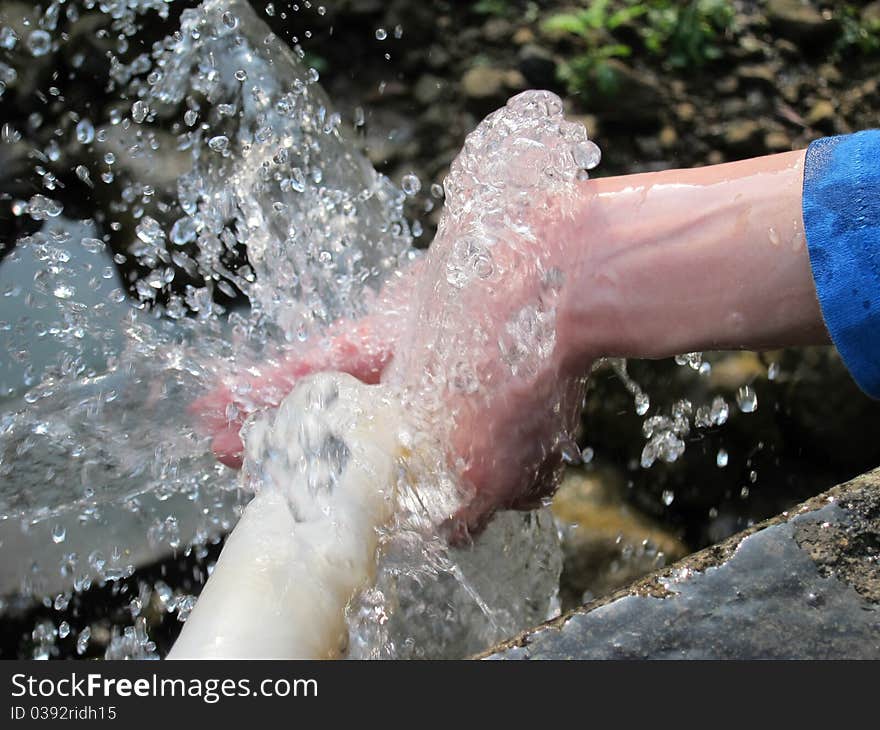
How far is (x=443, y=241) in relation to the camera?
5.33 ft

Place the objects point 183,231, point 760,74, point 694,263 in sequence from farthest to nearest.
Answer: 1. point 760,74
2. point 183,231
3. point 694,263

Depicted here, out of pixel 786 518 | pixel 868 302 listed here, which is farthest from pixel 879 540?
pixel 868 302

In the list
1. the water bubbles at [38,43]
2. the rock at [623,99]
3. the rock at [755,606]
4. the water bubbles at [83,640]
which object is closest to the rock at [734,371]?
the rock at [623,99]

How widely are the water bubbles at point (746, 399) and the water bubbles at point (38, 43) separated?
2.25 m

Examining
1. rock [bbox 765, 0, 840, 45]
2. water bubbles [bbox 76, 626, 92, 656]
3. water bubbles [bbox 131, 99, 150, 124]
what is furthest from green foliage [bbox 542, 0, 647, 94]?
water bubbles [bbox 76, 626, 92, 656]

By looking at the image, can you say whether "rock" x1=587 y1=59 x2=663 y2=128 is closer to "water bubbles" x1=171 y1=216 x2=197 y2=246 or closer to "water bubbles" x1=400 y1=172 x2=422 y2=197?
"water bubbles" x1=400 y1=172 x2=422 y2=197

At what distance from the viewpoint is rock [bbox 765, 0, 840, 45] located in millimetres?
3449

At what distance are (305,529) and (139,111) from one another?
6.16ft

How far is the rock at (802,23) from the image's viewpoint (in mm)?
3449

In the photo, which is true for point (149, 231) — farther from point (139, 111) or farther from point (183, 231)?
point (139, 111)

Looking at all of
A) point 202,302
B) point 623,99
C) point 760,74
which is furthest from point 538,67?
point 202,302

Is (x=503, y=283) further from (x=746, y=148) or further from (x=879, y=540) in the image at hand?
(x=746, y=148)

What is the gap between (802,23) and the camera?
3457 mm

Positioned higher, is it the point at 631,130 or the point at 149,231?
the point at 149,231
